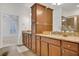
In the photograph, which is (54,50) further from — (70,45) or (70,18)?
(70,18)

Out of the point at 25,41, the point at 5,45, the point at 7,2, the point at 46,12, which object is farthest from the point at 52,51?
the point at 7,2

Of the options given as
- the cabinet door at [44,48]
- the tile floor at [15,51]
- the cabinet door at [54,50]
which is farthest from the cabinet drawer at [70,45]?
the tile floor at [15,51]

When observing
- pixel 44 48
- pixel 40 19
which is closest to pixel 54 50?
pixel 44 48

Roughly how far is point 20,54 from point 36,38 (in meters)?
0.36

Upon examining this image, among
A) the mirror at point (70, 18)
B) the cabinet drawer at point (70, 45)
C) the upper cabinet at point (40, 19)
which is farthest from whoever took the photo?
the upper cabinet at point (40, 19)

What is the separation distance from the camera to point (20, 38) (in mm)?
1995

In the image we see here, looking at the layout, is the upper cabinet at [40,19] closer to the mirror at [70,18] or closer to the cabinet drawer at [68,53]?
the mirror at [70,18]

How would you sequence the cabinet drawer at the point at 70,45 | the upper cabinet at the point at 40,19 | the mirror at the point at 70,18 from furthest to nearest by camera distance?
the upper cabinet at the point at 40,19, the mirror at the point at 70,18, the cabinet drawer at the point at 70,45

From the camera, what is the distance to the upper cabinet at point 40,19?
6.40 ft

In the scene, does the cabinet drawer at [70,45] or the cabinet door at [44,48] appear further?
the cabinet door at [44,48]

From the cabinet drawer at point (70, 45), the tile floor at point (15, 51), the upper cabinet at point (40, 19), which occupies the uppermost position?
the upper cabinet at point (40, 19)

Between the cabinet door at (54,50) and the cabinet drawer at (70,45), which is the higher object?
the cabinet drawer at (70,45)

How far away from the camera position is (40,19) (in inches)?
77.9

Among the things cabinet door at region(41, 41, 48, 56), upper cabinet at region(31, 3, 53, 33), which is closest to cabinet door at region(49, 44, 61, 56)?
cabinet door at region(41, 41, 48, 56)
